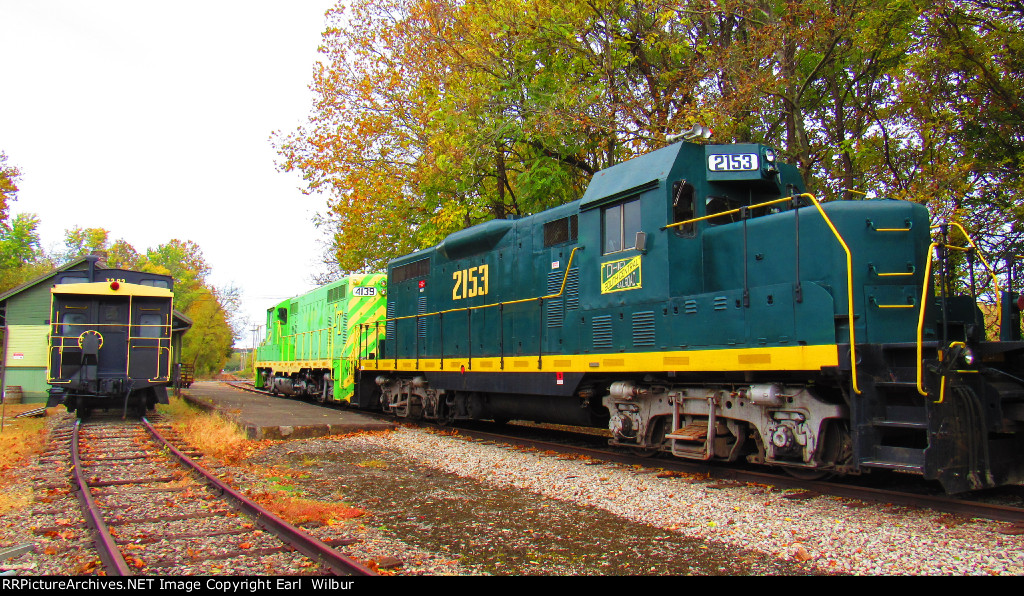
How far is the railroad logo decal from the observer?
8016 millimetres

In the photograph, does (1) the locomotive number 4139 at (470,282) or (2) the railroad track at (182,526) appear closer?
(2) the railroad track at (182,526)

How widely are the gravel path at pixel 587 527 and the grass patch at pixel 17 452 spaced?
16 cm

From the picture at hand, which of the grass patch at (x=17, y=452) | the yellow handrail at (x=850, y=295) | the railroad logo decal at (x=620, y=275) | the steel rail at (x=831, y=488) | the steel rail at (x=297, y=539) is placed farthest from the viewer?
the railroad logo decal at (x=620, y=275)

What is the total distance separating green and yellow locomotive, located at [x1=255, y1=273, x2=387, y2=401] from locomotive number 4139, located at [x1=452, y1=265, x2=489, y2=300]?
4.13 m

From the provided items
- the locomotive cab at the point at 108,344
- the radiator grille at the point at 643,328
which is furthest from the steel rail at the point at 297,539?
the locomotive cab at the point at 108,344

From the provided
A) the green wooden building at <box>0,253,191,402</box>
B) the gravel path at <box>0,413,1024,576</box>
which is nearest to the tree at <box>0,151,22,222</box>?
the green wooden building at <box>0,253,191,402</box>

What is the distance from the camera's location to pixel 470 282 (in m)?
11.7

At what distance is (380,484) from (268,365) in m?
19.8

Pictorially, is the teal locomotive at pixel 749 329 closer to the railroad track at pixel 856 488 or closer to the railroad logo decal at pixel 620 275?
the railroad logo decal at pixel 620 275

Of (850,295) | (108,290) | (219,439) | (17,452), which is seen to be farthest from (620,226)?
(108,290)

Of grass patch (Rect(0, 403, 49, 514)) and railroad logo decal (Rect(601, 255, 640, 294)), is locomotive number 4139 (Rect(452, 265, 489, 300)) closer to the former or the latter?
railroad logo decal (Rect(601, 255, 640, 294))

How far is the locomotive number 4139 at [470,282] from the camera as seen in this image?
11359mm

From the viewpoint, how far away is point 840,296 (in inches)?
244

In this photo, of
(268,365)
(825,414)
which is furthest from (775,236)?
(268,365)
